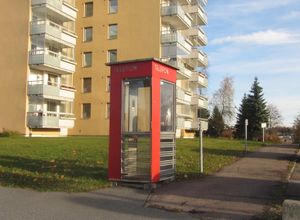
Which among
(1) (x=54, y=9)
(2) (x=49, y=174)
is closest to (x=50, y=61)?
(1) (x=54, y=9)

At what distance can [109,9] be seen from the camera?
183 feet

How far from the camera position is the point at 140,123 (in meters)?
12.8

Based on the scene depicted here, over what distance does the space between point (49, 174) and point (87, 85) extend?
42643 millimetres

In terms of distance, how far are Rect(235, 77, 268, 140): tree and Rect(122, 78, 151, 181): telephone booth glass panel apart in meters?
59.6

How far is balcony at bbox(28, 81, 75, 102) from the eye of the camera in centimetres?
4297

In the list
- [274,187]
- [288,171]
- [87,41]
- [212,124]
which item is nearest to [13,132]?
[87,41]

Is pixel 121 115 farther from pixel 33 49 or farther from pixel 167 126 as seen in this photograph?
pixel 33 49

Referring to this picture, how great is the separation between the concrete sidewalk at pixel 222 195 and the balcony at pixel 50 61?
102 ft

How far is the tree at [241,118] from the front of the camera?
73.3m

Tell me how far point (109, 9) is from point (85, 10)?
316 centimetres

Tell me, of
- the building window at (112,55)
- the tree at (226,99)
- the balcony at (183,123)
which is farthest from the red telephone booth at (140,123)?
the tree at (226,99)

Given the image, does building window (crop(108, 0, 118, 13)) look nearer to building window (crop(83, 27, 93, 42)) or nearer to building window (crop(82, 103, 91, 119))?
building window (crop(83, 27, 93, 42))

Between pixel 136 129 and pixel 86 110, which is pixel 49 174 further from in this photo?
pixel 86 110

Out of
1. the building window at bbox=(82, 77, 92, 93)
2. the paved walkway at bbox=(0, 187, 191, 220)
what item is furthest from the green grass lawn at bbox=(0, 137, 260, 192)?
the building window at bbox=(82, 77, 92, 93)
